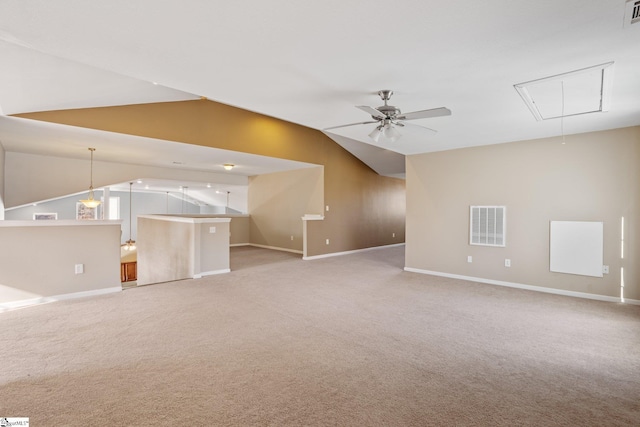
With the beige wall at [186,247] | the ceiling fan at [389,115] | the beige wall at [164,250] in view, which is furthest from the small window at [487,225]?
the beige wall at [164,250]

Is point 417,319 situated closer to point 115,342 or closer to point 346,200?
point 115,342

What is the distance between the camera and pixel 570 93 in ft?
10.1

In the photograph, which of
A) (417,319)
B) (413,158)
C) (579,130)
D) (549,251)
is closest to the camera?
(417,319)

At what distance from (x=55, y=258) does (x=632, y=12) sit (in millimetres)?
6152

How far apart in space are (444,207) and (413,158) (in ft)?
3.92

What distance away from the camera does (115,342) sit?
2902 mm

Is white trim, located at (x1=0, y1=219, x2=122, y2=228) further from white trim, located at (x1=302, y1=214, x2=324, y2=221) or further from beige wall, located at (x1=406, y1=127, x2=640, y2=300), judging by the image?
beige wall, located at (x1=406, y1=127, x2=640, y2=300)

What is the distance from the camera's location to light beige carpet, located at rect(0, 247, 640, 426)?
1938mm

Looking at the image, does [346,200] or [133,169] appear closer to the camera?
[133,169]

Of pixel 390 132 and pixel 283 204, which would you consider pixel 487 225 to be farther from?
pixel 283 204

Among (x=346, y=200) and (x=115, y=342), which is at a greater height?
(x=346, y=200)

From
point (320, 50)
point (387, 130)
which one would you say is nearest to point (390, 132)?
point (387, 130)

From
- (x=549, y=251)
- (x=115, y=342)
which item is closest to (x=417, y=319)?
(x=549, y=251)

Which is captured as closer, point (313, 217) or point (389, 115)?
point (389, 115)
